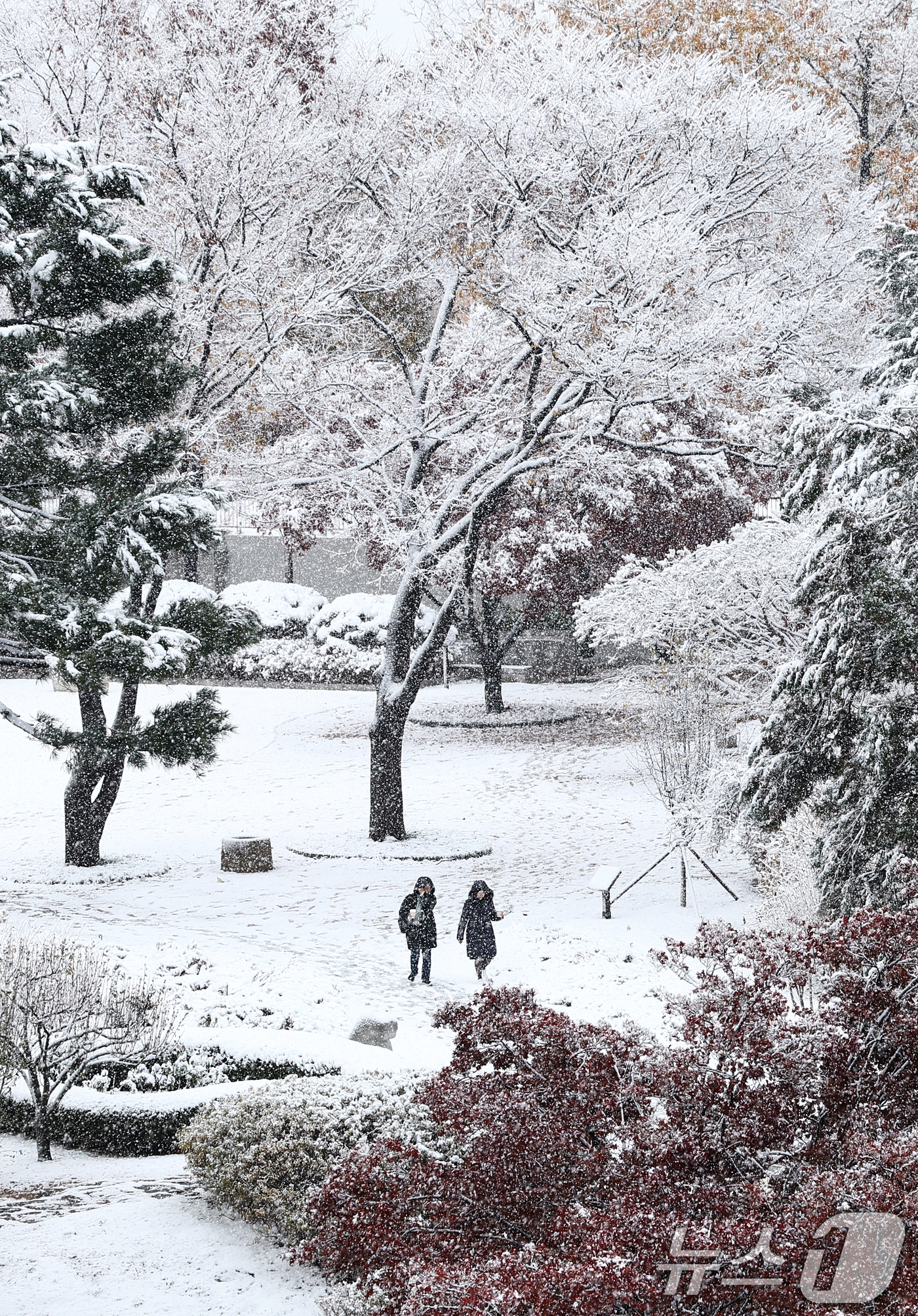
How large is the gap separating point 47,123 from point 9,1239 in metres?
15.6

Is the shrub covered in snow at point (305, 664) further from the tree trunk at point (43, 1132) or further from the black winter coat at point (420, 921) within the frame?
the tree trunk at point (43, 1132)

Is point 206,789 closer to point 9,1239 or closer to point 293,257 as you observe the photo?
point 293,257

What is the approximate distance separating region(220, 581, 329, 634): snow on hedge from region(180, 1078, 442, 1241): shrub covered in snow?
27482 millimetres

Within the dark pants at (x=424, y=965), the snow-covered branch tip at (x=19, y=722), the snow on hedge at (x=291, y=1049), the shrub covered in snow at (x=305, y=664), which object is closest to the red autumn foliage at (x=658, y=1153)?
the snow on hedge at (x=291, y=1049)

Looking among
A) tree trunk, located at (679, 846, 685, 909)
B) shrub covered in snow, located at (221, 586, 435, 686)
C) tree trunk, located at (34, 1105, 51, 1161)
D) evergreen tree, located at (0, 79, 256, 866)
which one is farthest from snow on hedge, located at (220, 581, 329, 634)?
tree trunk, located at (34, 1105, 51, 1161)

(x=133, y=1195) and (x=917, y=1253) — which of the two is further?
(x=133, y=1195)

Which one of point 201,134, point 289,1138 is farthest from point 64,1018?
point 201,134

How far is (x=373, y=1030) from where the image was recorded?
10391 mm

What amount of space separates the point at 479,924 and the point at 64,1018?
502cm

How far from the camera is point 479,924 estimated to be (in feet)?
43.5

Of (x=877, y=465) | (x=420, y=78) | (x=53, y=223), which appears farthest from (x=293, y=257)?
(x=877, y=465)

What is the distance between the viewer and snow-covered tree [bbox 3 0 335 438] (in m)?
16.8

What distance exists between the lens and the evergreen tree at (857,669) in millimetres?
10586

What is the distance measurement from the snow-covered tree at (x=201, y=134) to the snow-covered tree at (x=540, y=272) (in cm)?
146
